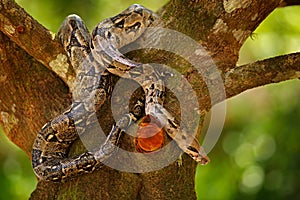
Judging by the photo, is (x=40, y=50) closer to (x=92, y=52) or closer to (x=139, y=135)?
(x=92, y=52)

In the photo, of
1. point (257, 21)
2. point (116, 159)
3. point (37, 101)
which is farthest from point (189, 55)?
point (37, 101)

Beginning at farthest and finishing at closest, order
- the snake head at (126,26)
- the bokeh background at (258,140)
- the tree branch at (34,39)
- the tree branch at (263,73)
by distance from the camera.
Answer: the bokeh background at (258,140), the snake head at (126,26), the tree branch at (34,39), the tree branch at (263,73)

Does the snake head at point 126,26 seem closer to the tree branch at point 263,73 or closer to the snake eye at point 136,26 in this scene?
the snake eye at point 136,26

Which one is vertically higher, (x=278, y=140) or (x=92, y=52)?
(x=278, y=140)

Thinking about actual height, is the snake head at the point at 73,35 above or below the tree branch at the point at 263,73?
above

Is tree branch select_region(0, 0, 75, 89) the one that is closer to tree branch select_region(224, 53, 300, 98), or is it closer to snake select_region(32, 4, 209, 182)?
snake select_region(32, 4, 209, 182)

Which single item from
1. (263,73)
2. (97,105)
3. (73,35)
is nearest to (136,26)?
(73,35)

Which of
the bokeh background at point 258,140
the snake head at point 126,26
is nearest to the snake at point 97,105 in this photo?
the snake head at point 126,26
